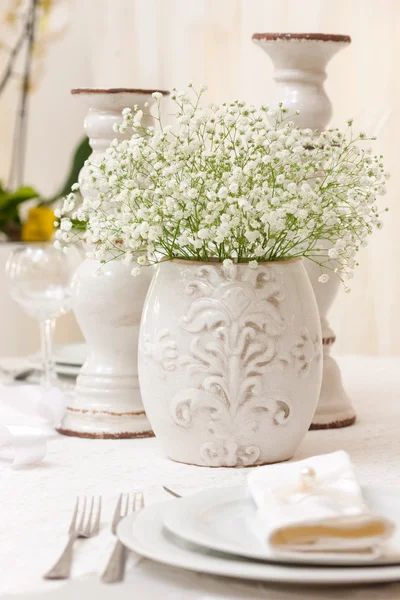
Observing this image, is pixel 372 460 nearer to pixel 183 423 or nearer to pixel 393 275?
pixel 183 423

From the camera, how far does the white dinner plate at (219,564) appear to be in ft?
1.92

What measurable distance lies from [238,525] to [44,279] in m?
0.77

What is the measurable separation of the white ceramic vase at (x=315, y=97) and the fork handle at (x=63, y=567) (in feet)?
1.74

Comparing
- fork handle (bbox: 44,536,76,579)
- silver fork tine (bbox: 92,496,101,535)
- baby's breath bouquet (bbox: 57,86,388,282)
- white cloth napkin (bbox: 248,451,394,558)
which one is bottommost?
silver fork tine (bbox: 92,496,101,535)

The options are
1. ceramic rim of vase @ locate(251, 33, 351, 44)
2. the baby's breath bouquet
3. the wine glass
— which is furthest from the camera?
the wine glass

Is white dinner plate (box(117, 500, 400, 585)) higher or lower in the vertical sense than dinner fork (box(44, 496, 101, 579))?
higher

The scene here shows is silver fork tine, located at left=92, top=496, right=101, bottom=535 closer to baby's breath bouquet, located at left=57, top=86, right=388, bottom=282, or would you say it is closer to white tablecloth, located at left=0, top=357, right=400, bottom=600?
white tablecloth, located at left=0, top=357, right=400, bottom=600

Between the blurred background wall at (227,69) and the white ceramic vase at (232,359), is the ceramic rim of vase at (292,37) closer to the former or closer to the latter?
the white ceramic vase at (232,359)

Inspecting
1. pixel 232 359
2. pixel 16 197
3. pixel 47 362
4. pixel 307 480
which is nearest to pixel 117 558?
pixel 307 480

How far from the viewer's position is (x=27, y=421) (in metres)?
1.19

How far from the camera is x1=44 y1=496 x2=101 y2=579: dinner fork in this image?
65cm

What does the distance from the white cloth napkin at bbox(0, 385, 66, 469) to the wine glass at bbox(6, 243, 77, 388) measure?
140 millimetres

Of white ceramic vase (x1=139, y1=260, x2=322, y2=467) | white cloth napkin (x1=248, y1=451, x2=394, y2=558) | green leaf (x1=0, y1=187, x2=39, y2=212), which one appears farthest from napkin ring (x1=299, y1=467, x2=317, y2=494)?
green leaf (x1=0, y1=187, x2=39, y2=212)

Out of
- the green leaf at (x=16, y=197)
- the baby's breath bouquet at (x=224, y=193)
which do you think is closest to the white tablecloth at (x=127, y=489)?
the baby's breath bouquet at (x=224, y=193)
